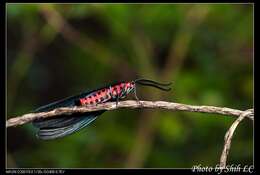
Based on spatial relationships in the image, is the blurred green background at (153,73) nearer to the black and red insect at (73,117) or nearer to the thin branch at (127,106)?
the black and red insect at (73,117)

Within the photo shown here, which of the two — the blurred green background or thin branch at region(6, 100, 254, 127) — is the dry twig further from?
the blurred green background

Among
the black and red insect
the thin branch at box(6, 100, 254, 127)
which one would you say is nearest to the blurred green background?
the black and red insect

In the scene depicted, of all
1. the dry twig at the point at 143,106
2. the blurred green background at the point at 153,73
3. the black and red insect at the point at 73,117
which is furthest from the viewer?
the blurred green background at the point at 153,73

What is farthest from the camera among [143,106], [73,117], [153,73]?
[153,73]

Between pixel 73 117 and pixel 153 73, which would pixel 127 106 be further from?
pixel 153 73

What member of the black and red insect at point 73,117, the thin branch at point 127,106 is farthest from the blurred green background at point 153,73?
the thin branch at point 127,106

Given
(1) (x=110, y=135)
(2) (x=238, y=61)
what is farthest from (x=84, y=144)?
(2) (x=238, y=61)

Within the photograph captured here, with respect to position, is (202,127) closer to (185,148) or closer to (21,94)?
(185,148)

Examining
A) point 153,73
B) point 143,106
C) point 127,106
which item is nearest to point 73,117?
point 127,106

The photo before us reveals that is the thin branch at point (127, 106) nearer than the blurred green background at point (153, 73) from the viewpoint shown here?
Yes
